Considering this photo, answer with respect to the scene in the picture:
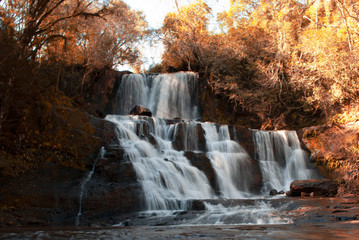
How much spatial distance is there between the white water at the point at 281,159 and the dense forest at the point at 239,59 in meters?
2.35

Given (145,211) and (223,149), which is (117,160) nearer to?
(145,211)

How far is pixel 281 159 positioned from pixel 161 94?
9589 mm

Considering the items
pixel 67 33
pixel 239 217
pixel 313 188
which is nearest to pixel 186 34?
pixel 67 33

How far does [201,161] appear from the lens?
13.2 metres

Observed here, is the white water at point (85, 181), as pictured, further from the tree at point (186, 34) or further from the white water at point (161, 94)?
the tree at point (186, 34)

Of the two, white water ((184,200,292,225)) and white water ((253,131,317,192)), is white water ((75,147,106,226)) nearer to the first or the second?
white water ((184,200,292,225))

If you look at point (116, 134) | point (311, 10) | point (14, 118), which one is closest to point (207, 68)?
point (311, 10)

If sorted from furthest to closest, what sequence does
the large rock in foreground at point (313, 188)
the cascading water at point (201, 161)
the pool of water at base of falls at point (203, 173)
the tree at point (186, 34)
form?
the tree at point (186, 34) → the large rock in foreground at point (313, 188) → the cascading water at point (201, 161) → the pool of water at base of falls at point (203, 173)

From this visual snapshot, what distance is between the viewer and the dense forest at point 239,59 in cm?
1252

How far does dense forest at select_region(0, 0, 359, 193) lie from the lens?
12.5m

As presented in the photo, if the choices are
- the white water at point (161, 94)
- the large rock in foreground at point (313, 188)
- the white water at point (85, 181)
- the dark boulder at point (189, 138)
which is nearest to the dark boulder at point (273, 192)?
the large rock in foreground at point (313, 188)

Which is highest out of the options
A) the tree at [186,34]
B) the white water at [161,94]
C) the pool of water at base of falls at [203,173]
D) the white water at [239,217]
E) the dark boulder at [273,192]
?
the tree at [186,34]

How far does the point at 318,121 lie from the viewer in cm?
2000

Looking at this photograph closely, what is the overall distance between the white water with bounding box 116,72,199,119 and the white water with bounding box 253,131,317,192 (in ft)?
20.8
